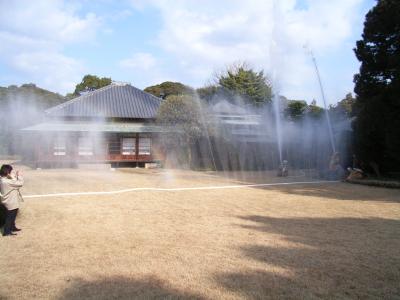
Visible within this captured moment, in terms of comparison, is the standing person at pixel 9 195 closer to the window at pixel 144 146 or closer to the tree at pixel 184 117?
the tree at pixel 184 117

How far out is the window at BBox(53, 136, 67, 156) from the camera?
998 inches

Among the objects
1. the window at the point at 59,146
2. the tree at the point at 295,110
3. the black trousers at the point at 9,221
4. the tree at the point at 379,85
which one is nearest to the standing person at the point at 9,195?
the black trousers at the point at 9,221

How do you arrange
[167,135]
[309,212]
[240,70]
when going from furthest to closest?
[240,70]
[167,135]
[309,212]

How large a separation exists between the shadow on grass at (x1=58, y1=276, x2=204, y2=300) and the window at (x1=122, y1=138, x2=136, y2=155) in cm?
2233

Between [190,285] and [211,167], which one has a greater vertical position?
[211,167]

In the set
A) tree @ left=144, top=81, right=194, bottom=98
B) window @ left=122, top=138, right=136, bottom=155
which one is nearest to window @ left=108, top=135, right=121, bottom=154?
window @ left=122, top=138, right=136, bottom=155

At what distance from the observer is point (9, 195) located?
7.64 m

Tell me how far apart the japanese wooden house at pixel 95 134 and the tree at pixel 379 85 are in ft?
41.8

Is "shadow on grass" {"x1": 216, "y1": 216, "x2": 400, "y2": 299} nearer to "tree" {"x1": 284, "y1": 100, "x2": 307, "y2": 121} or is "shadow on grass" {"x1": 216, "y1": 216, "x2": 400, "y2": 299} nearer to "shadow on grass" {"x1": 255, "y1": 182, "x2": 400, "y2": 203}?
"shadow on grass" {"x1": 255, "y1": 182, "x2": 400, "y2": 203}

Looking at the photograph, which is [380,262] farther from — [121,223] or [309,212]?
[121,223]

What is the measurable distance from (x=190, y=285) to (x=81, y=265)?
6.33 ft

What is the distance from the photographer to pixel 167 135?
23.6 m

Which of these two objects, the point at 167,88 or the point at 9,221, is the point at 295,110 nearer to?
the point at 167,88

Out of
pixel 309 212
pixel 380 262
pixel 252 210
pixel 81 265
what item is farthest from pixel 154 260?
pixel 309 212
